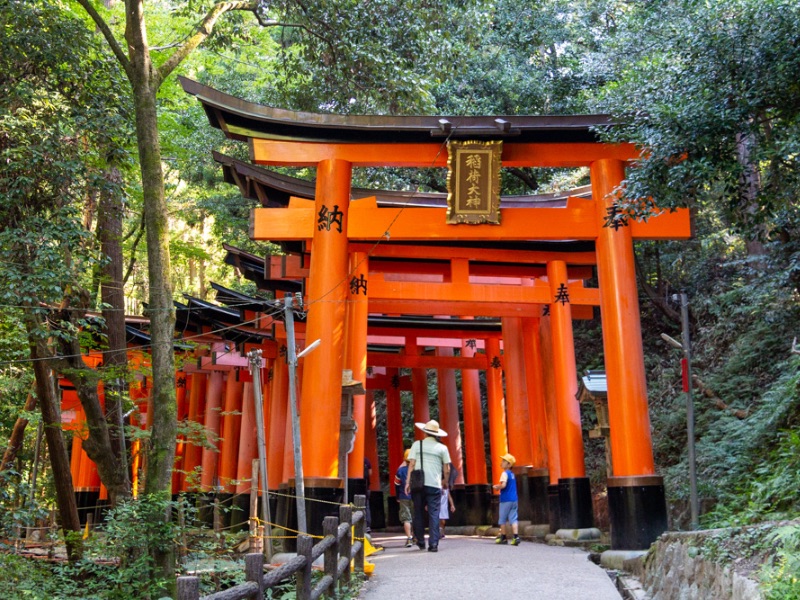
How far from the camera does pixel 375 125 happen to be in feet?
39.7

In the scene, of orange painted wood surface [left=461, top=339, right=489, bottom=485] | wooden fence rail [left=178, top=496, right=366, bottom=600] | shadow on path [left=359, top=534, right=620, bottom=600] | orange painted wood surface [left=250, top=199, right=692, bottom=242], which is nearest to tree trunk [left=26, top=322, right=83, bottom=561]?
orange painted wood surface [left=250, top=199, right=692, bottom=242]

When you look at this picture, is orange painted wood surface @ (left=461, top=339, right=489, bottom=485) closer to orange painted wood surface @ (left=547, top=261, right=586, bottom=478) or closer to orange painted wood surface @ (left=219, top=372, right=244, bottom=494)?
orange painted wood surface @ (left=219, top=372, right=244, bottom=494)

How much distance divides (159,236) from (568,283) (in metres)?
7.94

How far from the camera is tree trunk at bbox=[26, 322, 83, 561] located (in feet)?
40.3

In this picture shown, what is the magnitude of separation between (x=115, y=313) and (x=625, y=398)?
7868 millimetres

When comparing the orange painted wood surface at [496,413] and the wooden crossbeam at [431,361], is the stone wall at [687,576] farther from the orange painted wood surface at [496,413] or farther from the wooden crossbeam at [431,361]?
the wooden crossbeam at [431,361]

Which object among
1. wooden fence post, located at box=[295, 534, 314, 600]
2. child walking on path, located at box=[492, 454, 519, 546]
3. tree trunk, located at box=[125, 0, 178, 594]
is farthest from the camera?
child walking on path, located at box=[492, 454, 519, 546]

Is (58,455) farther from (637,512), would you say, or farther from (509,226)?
(637,512)

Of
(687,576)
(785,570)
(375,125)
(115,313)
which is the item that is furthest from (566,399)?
(785,570)

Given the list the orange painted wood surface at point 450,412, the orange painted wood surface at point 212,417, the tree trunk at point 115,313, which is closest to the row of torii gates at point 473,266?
the tree trunk at point 115,313

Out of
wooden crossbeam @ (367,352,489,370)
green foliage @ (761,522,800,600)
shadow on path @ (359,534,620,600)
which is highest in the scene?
wooden crossbeam @ (367,352,489,370)

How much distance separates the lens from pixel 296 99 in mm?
16109

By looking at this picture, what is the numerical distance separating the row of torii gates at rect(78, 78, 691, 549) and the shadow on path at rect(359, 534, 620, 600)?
125 cm

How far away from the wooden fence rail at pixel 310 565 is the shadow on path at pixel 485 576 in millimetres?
411
